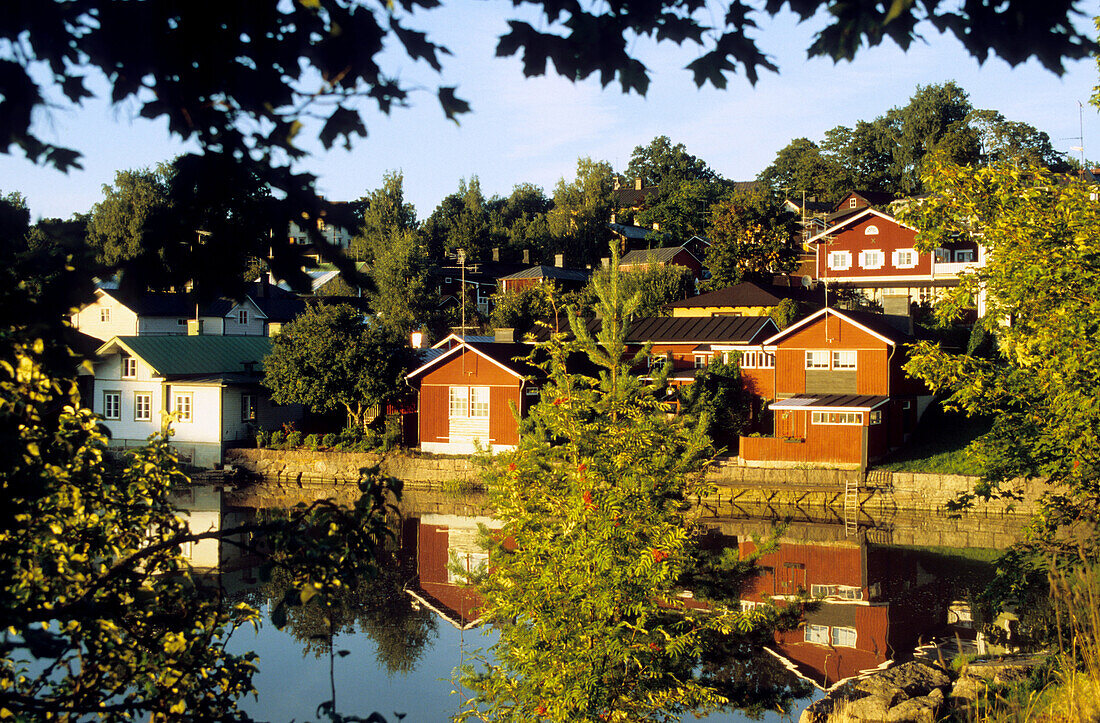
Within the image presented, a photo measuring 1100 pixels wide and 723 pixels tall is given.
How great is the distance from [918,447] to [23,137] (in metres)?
34.2

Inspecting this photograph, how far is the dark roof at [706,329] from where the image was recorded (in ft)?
124

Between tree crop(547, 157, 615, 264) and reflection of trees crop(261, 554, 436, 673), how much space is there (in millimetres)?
47279

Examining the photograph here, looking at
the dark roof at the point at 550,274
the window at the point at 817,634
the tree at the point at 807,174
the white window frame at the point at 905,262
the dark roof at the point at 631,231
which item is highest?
the tree at the point at 807,174

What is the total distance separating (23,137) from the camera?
3.43 metres

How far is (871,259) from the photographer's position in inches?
1953

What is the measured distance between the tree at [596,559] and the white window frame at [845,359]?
2604 cm

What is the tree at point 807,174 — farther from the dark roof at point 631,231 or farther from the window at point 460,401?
the window at point 460,401

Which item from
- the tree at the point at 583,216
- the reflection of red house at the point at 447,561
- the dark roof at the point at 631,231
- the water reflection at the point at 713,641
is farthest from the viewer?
the dark roof at the point at 631,231

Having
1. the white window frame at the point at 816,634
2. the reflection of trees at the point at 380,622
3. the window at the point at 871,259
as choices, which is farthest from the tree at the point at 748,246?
the white window frame at the point at 816,634

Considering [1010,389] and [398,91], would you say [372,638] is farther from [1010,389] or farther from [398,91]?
[398,91]

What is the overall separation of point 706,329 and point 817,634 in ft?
74.3

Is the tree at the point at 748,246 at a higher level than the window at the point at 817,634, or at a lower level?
higher

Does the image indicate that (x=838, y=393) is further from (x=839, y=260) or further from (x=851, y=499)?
(x=839, y=260)

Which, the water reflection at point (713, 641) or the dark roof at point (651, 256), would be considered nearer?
the water reflection at point (713, 641)
